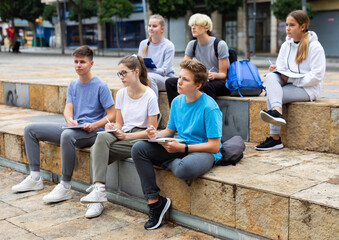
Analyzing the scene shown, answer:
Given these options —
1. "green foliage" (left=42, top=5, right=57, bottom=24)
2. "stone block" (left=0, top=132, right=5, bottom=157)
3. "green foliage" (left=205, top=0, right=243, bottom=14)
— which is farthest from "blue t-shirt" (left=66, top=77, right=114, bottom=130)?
"green foliage" (left=42, top=5, right=57, bottom=24)

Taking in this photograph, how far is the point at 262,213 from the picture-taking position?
11.4 feet

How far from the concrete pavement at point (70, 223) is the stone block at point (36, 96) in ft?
11.5

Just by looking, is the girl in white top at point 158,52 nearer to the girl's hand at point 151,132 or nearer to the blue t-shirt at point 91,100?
the blue t-shirt at point 91,100

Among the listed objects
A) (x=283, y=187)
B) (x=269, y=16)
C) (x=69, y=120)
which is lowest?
(x=283, y=187)

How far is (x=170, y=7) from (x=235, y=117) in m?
26.2

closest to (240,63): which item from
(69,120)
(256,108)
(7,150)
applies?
(256,108)

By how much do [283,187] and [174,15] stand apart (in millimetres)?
28912

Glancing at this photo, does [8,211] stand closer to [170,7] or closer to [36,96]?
[36,96]

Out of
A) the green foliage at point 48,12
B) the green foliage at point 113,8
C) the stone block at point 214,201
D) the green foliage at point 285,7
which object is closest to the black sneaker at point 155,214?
the stone block at point 214,201

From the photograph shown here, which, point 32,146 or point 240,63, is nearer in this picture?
point 32,146

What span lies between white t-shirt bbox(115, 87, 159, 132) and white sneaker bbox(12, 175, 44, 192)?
1329 mm

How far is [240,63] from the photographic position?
222 inches

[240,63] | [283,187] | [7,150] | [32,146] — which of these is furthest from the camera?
[7,150]

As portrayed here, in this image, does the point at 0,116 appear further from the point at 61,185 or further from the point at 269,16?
the point at 269,16
